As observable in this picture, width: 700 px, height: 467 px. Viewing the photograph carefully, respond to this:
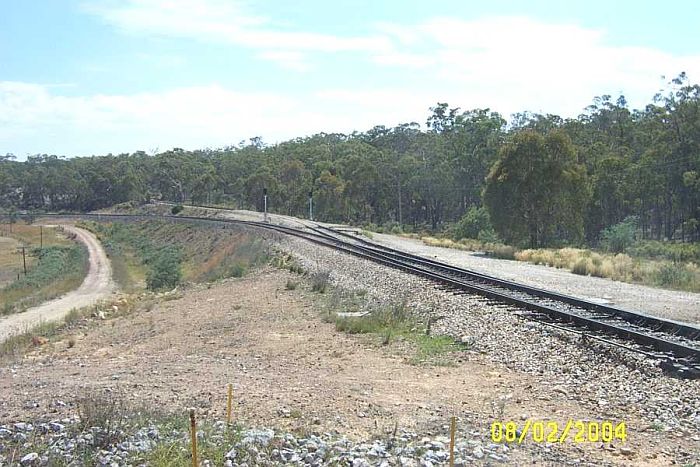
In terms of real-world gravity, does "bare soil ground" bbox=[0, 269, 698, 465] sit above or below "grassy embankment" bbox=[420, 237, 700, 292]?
above

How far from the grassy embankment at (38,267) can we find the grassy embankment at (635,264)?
26530 mm

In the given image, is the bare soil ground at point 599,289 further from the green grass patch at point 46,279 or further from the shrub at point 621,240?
the green grass patch at point 46,279

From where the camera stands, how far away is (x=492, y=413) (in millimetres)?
7680

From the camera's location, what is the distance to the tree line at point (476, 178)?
40.4m

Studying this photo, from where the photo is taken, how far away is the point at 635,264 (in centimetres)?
2559

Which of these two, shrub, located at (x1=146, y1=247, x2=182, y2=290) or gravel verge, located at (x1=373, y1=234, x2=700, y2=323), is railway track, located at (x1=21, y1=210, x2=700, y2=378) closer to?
gravel verge, located at (x1=373, y1=234, x2=700, y2=323)

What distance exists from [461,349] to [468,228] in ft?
138

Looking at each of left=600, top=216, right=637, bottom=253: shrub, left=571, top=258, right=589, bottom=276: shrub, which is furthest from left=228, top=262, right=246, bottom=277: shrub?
left=600, top=216, right=637, bottom=253: shrub

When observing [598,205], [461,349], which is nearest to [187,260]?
[598,205]

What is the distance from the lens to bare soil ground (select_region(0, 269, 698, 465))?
725 centimetres

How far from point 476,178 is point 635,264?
5109 cm

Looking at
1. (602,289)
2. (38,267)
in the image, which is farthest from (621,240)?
(38,267)
